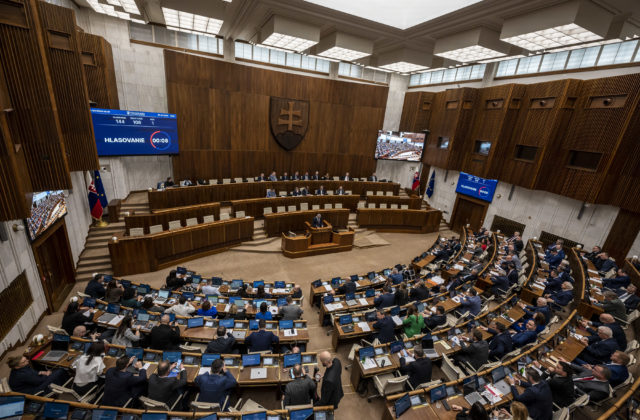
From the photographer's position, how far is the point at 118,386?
3500 millimetres

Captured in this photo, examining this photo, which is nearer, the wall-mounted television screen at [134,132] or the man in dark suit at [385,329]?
the man in dark suit at [385,329]

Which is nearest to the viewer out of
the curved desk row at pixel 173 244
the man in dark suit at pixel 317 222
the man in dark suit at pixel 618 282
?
the man in dark suit at pixel 618 282

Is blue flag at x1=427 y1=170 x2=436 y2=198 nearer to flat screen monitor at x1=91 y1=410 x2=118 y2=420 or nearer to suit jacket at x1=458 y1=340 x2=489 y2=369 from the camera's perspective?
suit jacket at x1=458 y1=340 x2=489 y2=369

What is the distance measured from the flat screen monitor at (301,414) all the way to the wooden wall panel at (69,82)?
6.67 meters

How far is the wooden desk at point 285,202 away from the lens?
10.7 metres

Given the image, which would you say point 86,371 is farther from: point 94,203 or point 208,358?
point 94,203

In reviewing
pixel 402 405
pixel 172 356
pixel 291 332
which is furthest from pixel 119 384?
pixel 402 405

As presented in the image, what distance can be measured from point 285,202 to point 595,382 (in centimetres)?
967

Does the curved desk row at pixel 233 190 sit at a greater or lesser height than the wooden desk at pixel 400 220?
greater

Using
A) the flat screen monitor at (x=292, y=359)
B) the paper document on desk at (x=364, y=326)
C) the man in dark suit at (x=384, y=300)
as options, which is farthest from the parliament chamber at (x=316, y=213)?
the paper document on desk at (x=364, y=326)

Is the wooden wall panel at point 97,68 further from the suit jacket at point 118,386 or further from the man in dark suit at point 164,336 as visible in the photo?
the suit jacket at point 118,386

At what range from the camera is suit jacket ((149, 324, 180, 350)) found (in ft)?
14.1

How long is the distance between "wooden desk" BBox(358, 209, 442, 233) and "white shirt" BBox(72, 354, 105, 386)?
9900mm

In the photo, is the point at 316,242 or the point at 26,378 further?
the point at 316,242
